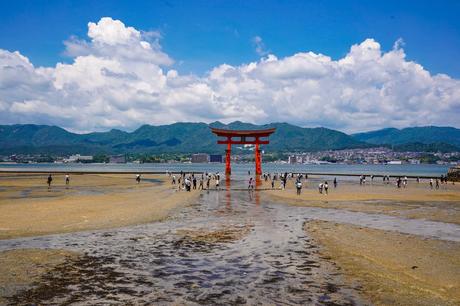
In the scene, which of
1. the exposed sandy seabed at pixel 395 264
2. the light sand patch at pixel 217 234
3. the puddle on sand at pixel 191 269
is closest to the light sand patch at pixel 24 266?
the puddle on sand at pixel 191 269

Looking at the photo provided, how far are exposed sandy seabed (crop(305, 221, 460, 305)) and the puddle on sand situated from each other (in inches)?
29.5

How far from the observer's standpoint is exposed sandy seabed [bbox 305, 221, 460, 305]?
10656 mm

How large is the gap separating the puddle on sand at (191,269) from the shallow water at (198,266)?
26 millimetres

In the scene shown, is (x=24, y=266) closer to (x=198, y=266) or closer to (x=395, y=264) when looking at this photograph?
(x=198, y=266)

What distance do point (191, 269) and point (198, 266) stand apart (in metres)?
0.47

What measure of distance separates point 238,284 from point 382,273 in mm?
4885

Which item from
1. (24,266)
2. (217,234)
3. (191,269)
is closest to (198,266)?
(191,269)

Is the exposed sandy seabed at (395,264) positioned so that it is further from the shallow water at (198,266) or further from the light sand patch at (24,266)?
the light sand patch at (24,266)

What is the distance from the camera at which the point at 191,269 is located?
44.5 feet

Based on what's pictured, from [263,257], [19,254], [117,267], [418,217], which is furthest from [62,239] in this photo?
[418,217]

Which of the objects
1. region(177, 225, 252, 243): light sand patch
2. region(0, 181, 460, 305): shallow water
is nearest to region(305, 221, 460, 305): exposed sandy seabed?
region(0, 181, 460, 305): shallow water

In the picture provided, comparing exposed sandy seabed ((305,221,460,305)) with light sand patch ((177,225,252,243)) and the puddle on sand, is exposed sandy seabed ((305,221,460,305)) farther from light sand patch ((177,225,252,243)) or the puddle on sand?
light sand patch ((177,225,252,243))

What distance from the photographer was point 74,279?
11.9 m

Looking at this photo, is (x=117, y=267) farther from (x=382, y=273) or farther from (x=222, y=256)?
(x=382, y=273)
